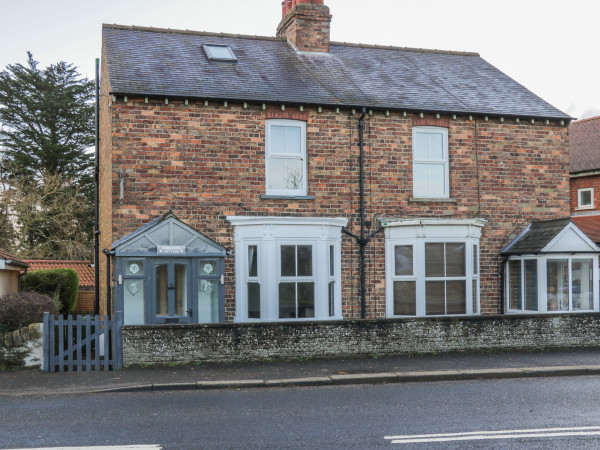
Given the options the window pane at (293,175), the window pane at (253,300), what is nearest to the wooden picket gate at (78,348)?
the window pane at (253,300)

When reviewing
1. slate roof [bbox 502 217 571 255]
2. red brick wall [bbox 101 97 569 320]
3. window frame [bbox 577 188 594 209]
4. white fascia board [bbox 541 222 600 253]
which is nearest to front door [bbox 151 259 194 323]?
red brick wall [bbox 101 97 569 320]

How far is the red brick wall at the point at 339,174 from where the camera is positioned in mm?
15477

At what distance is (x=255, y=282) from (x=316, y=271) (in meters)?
1.47

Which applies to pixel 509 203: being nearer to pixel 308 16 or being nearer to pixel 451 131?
pixel 451 131

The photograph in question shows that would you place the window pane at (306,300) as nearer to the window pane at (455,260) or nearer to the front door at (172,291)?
the front door at (172,291)

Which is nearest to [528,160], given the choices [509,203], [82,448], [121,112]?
[509,203]

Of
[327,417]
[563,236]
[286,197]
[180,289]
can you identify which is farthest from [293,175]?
[327,417]

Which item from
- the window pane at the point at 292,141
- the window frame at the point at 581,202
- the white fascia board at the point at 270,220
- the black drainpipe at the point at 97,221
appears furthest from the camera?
the window frame at the point at 581,202

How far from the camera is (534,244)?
16.7m

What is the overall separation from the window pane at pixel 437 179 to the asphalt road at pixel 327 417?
7.40m

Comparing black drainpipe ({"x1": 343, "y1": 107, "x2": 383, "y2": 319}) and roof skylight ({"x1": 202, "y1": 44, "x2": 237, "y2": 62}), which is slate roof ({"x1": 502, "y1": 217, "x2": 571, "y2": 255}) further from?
roof skylight ({"x1": 202, "y1": 44, "x2": 237, "y2": 62})

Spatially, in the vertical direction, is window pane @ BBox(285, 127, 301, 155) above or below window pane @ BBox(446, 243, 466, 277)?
above

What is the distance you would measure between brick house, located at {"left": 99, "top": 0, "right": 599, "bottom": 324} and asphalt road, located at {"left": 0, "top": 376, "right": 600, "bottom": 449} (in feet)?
17.2

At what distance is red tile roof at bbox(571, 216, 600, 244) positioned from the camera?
21.8 meters
